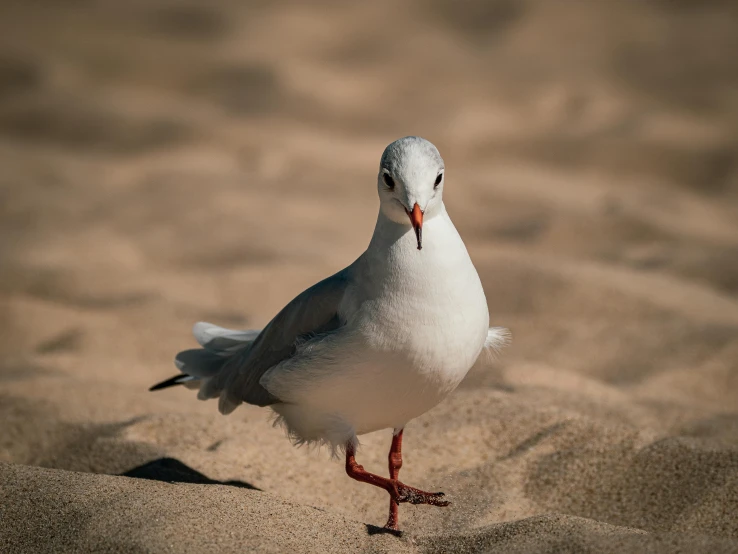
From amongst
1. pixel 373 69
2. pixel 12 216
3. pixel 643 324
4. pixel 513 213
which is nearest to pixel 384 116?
pixel 373 69

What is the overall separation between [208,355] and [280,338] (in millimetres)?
552

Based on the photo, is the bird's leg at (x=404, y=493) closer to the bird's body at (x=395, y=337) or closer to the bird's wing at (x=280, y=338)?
the bird's body at (x=395, y=337)

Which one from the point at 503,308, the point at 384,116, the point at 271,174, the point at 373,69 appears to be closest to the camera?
the point at 503,308

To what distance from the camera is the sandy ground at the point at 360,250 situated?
114 inches

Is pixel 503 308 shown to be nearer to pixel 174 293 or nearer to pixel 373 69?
pixel 174 293

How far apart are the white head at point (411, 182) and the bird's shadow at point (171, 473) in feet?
4.19

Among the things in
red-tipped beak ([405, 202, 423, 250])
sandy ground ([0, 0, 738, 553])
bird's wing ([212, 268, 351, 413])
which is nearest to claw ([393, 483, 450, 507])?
sandy ground ([0, 0, 738, 553])

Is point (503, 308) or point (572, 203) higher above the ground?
point (572, 203)

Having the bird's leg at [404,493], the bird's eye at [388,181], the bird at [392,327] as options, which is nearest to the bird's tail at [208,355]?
the bird at [392,327]

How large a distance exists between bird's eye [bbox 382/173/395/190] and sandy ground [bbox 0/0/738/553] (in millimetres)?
1029

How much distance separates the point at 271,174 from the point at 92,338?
10.1 feet

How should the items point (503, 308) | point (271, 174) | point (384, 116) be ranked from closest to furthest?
point (503, 308), point (271, 174), point (384, 116)

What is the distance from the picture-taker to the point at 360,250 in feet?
20.4

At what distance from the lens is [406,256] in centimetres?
259
